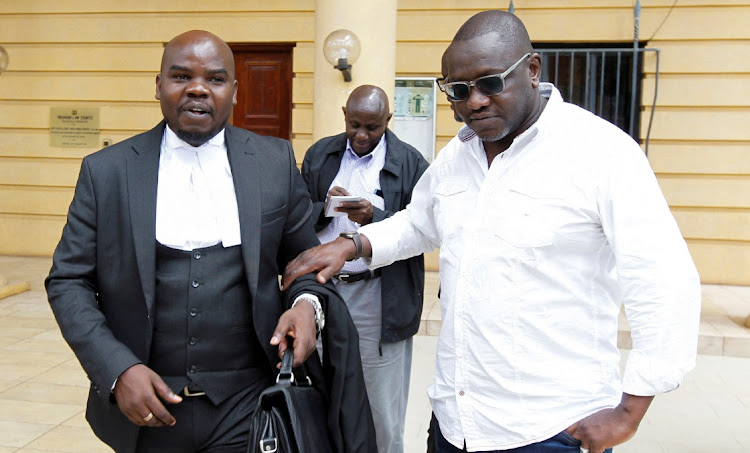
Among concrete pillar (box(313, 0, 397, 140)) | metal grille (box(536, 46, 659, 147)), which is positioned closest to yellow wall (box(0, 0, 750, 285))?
metal grille (box(536, 46, 659, 147))

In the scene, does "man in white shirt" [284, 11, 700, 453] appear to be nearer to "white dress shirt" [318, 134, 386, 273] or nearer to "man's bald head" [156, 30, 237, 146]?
"man's bald head" [156, 30, 237, 146]

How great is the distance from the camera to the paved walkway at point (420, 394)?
177 inches

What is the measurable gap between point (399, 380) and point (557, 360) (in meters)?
2.00

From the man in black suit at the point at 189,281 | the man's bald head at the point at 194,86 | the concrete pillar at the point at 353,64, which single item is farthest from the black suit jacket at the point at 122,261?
the concrete pillar at the point at 353,64

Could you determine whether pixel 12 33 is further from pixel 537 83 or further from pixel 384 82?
pixel 537 83

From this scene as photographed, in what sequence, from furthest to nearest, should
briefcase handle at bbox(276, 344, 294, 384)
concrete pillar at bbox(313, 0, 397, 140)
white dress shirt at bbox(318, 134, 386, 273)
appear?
1. concrete pillar at bbox(313, 0, 397, 140)
2. white dress shirt at bbox(318, 134, 386, 273)
3. briefcase handle at bbox(276, 344, 294, 384)

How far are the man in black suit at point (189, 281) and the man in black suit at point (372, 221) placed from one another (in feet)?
4.41

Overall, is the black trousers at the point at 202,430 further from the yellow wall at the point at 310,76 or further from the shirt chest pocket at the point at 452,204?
A: the yellow wall at the point at 310,76

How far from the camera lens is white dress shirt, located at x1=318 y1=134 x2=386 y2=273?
3859 millimetres

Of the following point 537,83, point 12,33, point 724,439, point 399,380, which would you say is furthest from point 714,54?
point 12,33

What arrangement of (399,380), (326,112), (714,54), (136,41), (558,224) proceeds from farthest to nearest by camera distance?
(136,41)
(714,54)
(326,112)
(399,380)
(558,224)

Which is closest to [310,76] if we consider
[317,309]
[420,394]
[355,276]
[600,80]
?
[600,80]

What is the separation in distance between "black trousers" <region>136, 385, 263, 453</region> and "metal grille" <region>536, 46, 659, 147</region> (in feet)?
25.5

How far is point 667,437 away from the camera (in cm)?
461
